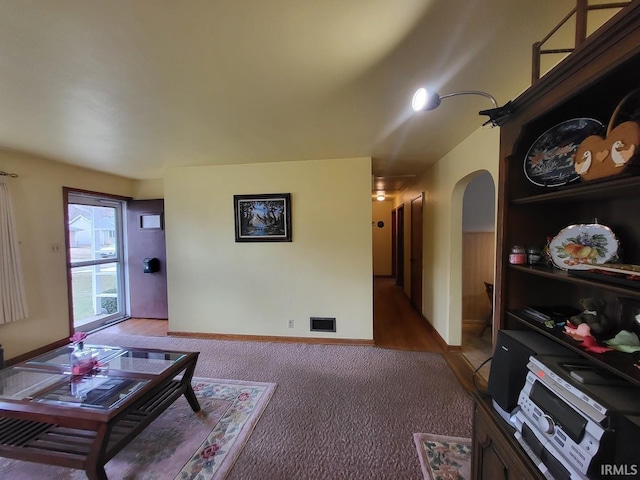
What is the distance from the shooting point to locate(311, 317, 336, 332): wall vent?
3211 millimetres

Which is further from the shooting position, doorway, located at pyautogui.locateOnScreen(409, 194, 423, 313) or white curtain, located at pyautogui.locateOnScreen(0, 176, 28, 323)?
doorway, located at pyautogui.locateOnScreen(409, 194, 423, 313)

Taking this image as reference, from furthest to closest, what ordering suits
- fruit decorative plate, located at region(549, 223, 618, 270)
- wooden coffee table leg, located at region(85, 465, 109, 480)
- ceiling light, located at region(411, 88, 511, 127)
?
1. wooden coffee table leg, located at region(85, 465, 109, 480)
2. ceiling light, located at region(411, 88, 511, 127)
3. fruit decorative plate, located at region(549, 223, 618, 270)

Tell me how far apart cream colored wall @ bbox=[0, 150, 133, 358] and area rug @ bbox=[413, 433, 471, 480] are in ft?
13.9

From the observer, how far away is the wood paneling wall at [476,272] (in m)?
3.63

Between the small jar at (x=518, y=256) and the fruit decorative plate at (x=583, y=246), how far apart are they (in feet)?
0.33

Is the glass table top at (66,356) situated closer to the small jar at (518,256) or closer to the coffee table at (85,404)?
the coffee table at (85,404)

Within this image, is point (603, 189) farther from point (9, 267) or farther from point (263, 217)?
point (9, 267)

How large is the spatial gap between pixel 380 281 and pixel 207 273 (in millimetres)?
4811

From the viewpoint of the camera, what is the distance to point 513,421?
40.9 inches

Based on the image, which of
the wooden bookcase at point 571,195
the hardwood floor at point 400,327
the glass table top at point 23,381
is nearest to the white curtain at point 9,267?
the glass table top at point 23,381

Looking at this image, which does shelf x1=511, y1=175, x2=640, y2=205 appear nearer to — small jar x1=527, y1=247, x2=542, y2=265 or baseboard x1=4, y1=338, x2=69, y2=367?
small jar x1=527, y1=247, x2=542, y2=265

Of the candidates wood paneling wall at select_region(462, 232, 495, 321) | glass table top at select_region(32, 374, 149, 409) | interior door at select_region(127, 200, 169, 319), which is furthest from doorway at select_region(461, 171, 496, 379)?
interior door at select_region(127, 200, 169, 319)

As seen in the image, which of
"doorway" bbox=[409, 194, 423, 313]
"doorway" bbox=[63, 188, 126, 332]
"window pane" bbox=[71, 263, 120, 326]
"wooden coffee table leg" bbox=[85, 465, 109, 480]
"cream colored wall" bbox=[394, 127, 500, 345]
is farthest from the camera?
"doorway" bbox=[409, 194, 423, 313]

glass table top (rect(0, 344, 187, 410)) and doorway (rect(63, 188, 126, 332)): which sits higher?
doorway (rect(63, 188, 126, 332))
